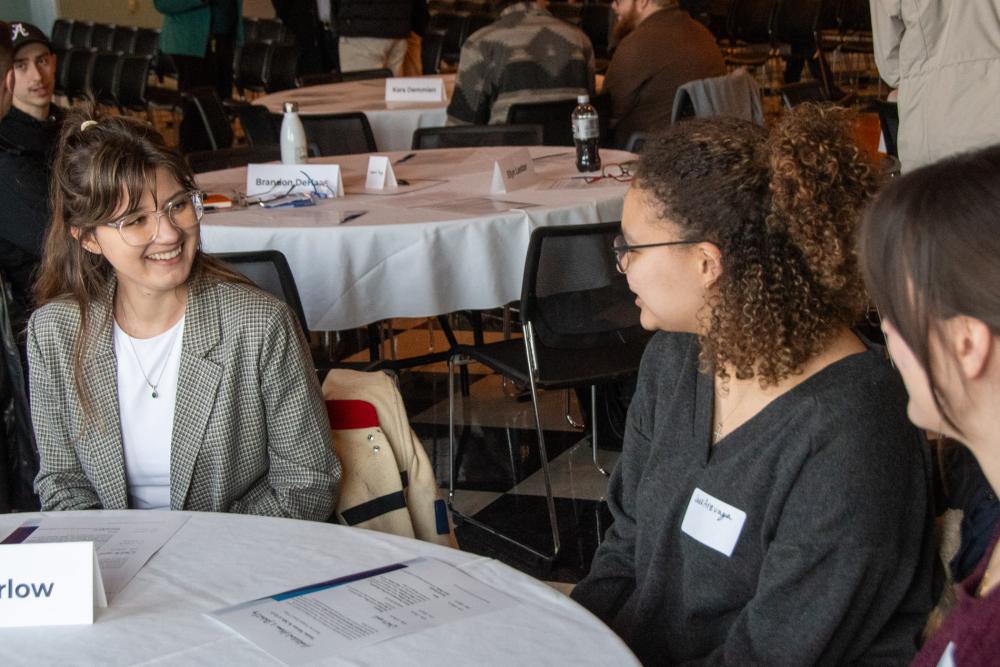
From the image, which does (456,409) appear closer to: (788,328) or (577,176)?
(577,176)

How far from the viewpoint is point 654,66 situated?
497cm

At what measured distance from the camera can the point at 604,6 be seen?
10617 millimetres

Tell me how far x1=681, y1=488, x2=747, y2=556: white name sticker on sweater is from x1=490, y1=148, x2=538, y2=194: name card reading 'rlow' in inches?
82.9

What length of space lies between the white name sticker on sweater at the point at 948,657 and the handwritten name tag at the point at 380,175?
2.79 metres

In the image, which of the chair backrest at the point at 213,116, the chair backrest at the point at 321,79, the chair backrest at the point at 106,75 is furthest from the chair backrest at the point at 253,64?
the chair backrest at the point at 213,116

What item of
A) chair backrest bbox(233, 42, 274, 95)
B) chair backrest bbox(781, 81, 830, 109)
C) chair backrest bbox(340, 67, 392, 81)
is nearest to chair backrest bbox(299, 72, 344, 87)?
chair backrest bbox(340, 67, 392, 81)

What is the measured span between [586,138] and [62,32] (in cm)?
905

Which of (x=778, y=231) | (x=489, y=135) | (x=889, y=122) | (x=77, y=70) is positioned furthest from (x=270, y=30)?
(x=778, y=231)

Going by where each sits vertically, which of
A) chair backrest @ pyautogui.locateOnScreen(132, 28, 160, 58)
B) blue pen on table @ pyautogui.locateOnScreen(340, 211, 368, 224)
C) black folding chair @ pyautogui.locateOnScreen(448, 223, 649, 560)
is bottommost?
black folding chair @ pyautogui.locateOnScreen(448, 223, 649, 560)

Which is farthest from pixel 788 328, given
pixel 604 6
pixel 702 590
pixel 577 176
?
pixel 604 6

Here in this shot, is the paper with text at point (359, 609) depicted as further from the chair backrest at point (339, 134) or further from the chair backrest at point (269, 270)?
the chair backrest at point (339, 134)

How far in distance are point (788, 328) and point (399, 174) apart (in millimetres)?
2727

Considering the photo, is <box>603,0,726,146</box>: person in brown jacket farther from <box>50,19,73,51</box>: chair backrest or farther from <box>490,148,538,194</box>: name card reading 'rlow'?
<box>50,19,73,51</box>: chair backrest

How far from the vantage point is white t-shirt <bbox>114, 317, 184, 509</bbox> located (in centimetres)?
196
